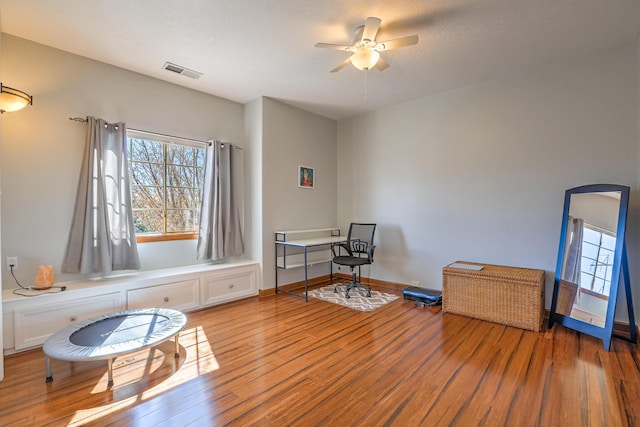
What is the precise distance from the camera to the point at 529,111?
3.58 meters

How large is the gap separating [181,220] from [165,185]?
1.63 feet

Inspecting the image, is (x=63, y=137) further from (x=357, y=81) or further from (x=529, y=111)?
(x=529, y=111)

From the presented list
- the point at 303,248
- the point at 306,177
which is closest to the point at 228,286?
the point at 303,248

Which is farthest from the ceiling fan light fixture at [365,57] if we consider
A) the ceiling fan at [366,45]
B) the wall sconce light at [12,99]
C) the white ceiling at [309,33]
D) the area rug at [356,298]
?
the wall sconce light at [12,99]

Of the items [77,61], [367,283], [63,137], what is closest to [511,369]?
[367,283]

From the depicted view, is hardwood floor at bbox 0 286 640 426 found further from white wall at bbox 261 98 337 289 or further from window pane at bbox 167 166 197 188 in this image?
window pane at bbox 167 166 197 188

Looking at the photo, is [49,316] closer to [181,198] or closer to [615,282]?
[181,198]

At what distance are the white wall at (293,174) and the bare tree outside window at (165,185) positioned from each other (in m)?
0.96

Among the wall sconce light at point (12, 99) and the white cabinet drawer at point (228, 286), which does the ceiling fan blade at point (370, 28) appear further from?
the white cabinet drawer at point (228, 286)

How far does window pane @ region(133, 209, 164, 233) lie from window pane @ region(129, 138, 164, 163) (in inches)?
25.3

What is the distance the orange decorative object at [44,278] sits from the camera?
2787 millimetres

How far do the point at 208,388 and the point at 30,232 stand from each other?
7.83 ft

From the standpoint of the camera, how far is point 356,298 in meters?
4.21

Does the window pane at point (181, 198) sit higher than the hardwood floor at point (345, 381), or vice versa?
the window pane at point (181, 198)
